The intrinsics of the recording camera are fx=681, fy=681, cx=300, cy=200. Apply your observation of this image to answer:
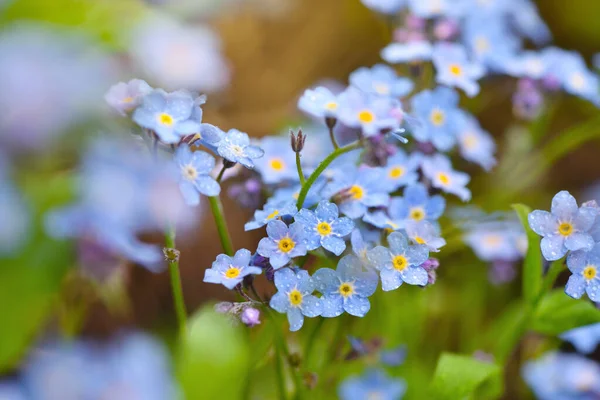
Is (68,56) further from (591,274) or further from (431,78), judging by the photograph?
(431,78)

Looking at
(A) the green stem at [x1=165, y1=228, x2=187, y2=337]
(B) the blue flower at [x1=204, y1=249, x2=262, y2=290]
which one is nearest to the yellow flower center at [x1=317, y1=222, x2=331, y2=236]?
(B) the blue flower at [x1=204, y1=249, x2=262, y2=290]

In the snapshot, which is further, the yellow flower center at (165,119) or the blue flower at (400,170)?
the blue flower at (400,170)

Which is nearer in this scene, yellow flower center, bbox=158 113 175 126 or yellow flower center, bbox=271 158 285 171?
yellow flower center, bbox=158 113 175 126

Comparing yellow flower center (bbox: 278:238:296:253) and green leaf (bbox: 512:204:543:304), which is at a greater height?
yellow flower center (bbox: 278:238:296:253)

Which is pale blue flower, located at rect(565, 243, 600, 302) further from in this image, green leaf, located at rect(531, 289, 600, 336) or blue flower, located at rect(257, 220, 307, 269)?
blue flower, located at rect(257, 220, 307, 269)

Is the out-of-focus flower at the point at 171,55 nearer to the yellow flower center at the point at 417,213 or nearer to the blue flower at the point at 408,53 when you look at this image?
the blue flower at the point at 408,53

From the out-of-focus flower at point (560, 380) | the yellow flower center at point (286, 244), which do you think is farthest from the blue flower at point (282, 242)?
the out-of-focus flower at point (560, 380)

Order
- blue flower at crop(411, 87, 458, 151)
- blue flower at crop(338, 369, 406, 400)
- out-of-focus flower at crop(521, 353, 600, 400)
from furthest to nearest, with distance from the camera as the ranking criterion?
out-of-focus flower at crop(521, 353, 600, 400) < blue flower at crop(338, 369, 406, 400) < blue flower at crop(411, 87, 458, 151)
